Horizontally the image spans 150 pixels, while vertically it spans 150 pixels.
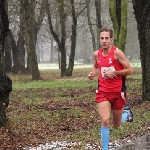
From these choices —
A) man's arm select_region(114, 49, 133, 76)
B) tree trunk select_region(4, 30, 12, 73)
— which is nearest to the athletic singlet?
man's arm select_region(114, 49, 133, 76)

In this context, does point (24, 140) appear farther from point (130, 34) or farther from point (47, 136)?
point (130, 34)

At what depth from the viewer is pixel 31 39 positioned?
29750mm

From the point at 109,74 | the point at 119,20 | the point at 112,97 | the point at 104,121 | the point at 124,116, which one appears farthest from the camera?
the point at 119,20

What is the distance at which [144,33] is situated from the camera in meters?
13.0

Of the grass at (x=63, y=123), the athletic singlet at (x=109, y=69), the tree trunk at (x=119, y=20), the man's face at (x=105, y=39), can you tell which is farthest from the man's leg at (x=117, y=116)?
the tree trunk at (x=119, y=20)

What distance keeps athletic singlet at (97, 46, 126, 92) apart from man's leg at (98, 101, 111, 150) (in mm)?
274

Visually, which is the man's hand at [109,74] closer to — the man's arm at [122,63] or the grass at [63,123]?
the man's arm at [122,63]

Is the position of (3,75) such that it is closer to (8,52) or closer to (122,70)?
(122,70)

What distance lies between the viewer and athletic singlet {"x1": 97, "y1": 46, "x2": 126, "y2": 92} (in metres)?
7.10

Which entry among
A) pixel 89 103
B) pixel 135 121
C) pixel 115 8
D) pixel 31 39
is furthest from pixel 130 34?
pixel 135 121

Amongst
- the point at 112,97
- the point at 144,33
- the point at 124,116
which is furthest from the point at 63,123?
the point at 144,33

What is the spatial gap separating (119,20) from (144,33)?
11.2 m

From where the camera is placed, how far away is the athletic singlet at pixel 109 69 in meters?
7.10

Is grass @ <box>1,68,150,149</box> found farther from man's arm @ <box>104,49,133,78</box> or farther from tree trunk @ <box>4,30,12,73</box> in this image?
tree trunk @ <box>4,30,12,73</box>
